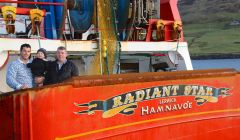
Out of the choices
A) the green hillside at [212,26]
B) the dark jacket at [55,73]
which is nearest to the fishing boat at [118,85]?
the dark jacket at [55,73]

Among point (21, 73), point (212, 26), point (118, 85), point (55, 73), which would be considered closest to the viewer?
point (118, 85)

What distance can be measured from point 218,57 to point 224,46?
3.78 metres

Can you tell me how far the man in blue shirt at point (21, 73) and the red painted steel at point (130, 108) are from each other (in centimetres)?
63

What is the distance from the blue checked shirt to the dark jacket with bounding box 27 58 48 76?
7 cm

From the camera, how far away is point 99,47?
804 cm

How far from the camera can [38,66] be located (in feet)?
18.5

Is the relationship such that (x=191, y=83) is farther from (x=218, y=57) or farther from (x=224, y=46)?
(x=224, y=46)

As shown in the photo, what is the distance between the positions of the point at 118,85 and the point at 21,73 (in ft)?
3.88

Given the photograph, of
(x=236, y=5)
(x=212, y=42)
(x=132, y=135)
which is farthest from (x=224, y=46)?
(x=132, y=135)

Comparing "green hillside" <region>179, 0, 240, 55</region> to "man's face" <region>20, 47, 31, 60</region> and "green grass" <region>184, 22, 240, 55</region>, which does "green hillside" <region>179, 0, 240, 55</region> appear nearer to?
"green grass" <region>184, 22, 240, 55</region>

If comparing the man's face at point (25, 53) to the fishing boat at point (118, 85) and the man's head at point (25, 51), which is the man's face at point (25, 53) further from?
the fishing boat at point (118, 85)

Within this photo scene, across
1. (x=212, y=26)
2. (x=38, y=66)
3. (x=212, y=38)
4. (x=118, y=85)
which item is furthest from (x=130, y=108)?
(x=212, y=26)

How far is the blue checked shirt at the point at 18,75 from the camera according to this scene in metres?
5.48

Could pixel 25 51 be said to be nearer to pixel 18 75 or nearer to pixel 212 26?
pixel 18 75
